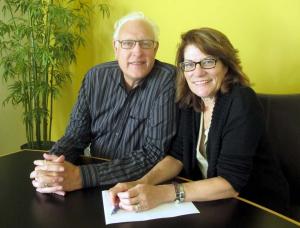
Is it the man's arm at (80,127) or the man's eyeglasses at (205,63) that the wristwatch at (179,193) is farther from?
the man's arm at (80,127)

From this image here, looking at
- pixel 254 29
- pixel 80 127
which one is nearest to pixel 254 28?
pixel 254 29

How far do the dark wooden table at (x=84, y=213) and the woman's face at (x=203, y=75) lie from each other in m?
0.48

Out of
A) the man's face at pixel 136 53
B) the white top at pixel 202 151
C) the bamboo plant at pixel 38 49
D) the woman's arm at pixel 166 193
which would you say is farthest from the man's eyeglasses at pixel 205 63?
the bamboo plant at pixel 38 49

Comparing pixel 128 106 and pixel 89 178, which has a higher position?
pixel 128 106

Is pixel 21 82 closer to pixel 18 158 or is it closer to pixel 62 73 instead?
pixel 62 73

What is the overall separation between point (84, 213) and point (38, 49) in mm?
2024

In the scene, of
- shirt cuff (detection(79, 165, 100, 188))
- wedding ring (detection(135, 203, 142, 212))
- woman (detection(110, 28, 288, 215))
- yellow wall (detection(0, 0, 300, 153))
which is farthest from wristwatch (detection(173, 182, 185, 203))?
yellow wall (detection(0, 0, 300, 153))

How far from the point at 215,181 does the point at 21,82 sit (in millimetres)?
2240

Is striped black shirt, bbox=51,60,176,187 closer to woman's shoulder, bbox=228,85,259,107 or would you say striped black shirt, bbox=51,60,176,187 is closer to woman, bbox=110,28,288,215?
woman, bbox=110,28,288,215

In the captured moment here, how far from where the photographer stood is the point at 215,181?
121 cm

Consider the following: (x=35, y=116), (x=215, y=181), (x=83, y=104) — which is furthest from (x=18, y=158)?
(x=35, y=116)

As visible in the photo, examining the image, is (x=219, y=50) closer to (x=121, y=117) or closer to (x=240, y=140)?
(x=240, y=140)

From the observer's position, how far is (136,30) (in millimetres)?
1713

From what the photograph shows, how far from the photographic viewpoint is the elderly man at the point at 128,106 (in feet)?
5.22
